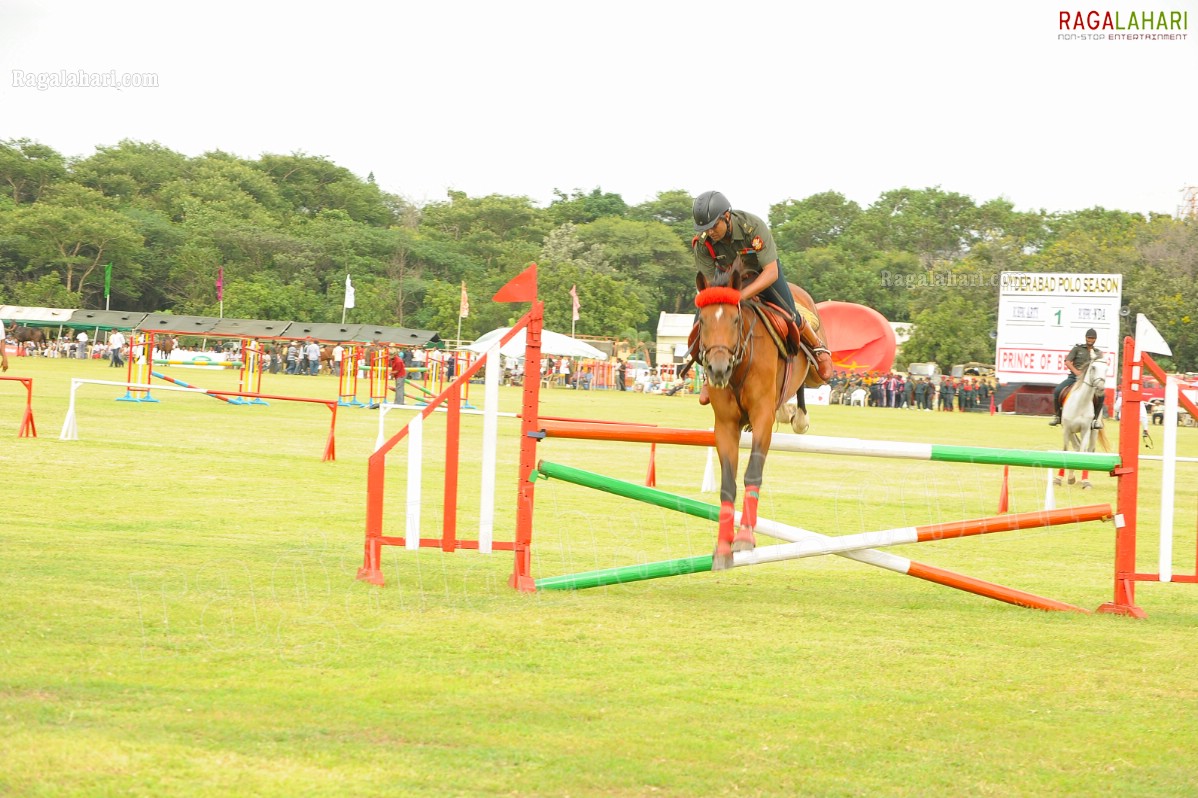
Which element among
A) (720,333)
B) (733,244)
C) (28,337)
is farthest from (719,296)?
(28,337)

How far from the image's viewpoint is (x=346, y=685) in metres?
5.89

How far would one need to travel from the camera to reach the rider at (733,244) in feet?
28.4

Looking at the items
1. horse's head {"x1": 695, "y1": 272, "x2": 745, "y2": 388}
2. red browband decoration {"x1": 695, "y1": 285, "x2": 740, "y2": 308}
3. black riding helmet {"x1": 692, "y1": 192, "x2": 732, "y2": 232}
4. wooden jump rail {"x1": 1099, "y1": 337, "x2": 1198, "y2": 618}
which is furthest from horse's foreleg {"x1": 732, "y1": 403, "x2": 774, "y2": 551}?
wooden jump rail {"x1": 1099, "y1": 337, "x2": 1198, "y2": 618}

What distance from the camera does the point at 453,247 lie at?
351ft

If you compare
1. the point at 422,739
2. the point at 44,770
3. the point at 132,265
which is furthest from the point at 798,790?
the point at 132,265

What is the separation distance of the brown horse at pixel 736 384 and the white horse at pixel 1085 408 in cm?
1292

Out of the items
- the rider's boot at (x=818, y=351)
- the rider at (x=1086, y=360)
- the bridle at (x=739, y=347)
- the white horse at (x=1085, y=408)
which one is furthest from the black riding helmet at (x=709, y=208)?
the rider at (x=1086, y=360)

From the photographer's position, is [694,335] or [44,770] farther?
[694,335]

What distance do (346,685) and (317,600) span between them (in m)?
2.19

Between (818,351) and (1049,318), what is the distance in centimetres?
5120

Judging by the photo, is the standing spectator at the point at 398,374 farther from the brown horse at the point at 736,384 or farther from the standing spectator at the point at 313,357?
the standing spectator at the point at 313,357

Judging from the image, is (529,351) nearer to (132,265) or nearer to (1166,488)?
(1166,488)

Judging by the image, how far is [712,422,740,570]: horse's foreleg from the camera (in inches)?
328

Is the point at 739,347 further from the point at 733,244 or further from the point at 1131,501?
the point at 1131,501
